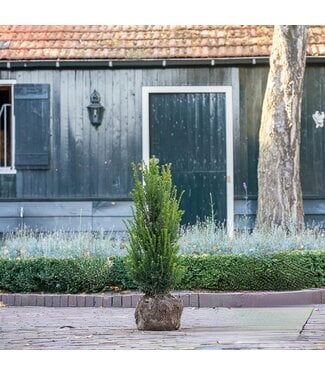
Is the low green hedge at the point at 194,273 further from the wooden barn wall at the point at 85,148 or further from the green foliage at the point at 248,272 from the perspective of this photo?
the wooden barn wall at the point at 85,148

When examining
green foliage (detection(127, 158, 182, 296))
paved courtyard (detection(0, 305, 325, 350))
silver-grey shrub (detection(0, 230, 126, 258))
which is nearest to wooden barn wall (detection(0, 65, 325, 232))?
silver-grey shrub (detection(0, 230, 126, 258))

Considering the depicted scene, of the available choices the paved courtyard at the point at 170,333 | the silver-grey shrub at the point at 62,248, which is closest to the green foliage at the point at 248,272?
the paved courtyard at the point at 170,333

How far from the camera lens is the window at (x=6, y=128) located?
15.6 metres

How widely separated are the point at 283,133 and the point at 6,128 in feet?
14.5

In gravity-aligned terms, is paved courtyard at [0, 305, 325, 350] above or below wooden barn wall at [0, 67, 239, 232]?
below

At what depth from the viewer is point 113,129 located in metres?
15.5

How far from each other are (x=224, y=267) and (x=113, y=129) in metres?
4.96

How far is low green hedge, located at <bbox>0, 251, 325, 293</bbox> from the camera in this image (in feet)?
36.3

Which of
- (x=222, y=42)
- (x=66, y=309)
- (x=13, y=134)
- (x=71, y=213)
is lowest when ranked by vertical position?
(x=66, y=309)

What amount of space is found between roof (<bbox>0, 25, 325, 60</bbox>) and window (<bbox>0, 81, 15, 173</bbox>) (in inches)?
25.0

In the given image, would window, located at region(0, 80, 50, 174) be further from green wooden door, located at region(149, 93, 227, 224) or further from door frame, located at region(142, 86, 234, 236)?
green wooden door, located at region(149, 93, 227, 224)
